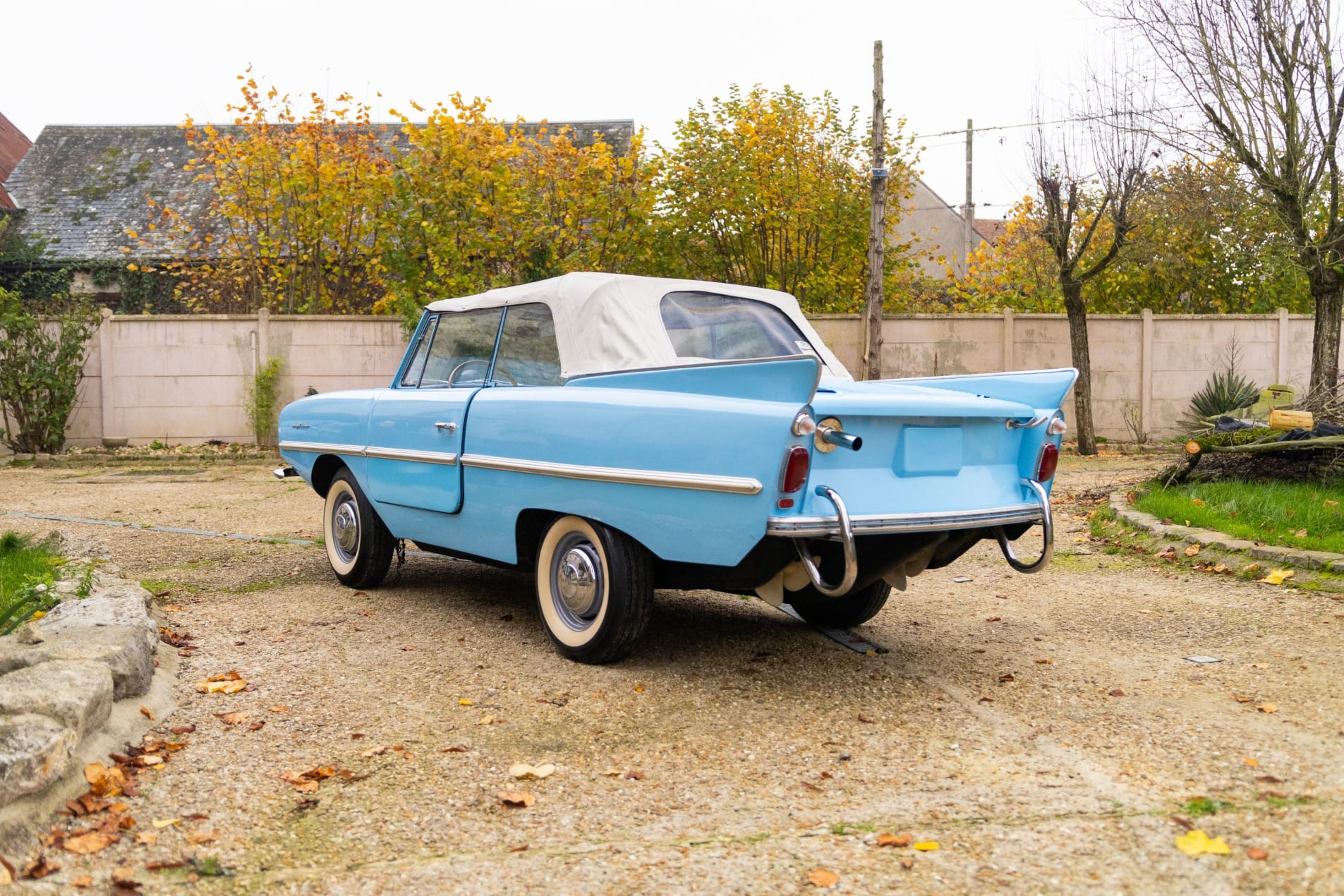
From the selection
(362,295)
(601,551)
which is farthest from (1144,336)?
(601,551)

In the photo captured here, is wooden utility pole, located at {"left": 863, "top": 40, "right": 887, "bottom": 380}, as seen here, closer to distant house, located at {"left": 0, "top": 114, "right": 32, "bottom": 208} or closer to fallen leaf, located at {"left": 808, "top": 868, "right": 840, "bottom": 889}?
fallen leaf, located at {"left": 808, "top": 868, "right": 840, "bottom": 889}

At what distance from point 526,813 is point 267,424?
13.3 metres

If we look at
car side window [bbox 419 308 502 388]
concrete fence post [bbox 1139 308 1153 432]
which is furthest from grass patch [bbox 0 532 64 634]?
concrete fence post [bbox 1139 308 1153 432]

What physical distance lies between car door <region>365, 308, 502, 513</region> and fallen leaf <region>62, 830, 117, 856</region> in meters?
2.55

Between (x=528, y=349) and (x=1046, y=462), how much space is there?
2.35 meters

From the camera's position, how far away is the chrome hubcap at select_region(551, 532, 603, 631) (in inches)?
182

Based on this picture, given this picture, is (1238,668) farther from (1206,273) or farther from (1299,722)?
(1206,273)

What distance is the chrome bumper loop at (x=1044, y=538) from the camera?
4469 mm

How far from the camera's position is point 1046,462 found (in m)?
4.66

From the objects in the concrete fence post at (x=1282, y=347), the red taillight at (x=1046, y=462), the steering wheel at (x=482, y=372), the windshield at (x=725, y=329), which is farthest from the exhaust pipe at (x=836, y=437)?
the concrete fence post at (x=1282, y=347)

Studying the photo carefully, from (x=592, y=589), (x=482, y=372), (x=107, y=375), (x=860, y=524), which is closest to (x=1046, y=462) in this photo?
(x=860, y=524)

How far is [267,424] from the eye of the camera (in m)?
15.4

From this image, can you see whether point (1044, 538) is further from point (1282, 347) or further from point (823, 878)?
point (1282, 347)

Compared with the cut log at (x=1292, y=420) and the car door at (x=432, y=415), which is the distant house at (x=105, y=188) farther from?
the car door at (x=432, y=415)
